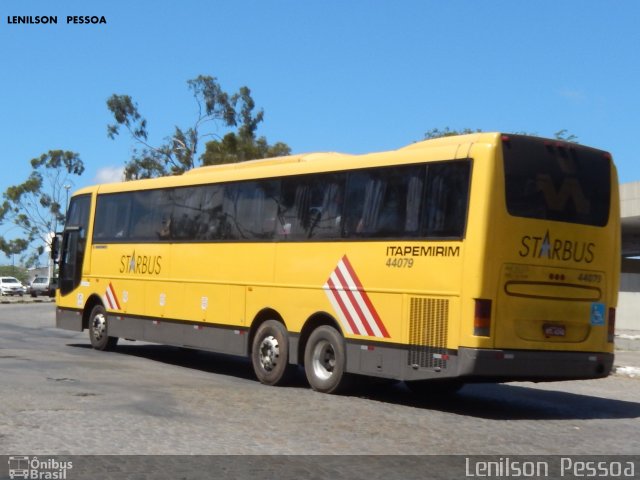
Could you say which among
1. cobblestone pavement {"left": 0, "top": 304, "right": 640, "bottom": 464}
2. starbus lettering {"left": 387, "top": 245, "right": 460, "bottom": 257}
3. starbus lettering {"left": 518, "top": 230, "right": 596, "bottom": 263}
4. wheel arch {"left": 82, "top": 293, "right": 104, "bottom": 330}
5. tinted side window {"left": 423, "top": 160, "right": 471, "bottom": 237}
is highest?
tinted side window {"left": 423, "top": 160, "right": 471, "bottom": 237}

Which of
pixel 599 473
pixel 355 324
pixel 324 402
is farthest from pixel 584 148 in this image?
pixel 599 473

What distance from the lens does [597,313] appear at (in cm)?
1328

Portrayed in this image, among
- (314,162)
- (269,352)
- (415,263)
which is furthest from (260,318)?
(415,263)

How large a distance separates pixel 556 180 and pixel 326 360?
4164 millimetres

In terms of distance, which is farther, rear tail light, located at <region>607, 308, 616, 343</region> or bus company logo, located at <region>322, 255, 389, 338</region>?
bus company logo, located at <region>322, 255, 389, 338</region>

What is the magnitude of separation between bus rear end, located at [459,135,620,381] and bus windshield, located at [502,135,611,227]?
13mm

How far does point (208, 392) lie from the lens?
13.5 m

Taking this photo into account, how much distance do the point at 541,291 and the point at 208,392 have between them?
178 inches

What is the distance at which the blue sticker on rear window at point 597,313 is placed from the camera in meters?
13.2

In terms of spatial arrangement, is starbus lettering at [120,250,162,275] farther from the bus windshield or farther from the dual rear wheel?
the bus windshield

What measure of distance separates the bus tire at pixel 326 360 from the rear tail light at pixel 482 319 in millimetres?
2501

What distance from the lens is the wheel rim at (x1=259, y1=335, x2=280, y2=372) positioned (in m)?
15.4

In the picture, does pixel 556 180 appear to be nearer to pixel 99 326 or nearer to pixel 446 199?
pixel 446 199

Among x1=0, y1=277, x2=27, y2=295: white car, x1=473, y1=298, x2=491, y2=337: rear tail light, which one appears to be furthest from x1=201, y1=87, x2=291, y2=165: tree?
x1=473, y1=298, x2=491, y2=337: rear tail light
